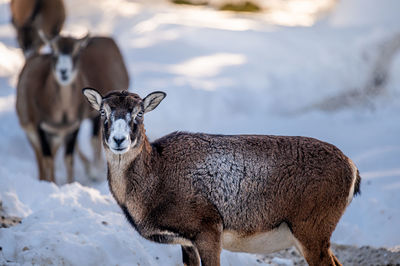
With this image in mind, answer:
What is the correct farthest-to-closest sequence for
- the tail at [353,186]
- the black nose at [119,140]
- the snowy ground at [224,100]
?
the snowy ground at [224,100]
the tail at [353,186]
the black nose at [119,140]

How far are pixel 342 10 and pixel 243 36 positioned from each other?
5.02m

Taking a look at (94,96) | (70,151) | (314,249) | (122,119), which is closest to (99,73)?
(70,151)

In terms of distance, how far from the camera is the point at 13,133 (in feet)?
41.5

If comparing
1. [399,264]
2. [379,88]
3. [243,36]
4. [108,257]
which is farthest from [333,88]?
[108,257]

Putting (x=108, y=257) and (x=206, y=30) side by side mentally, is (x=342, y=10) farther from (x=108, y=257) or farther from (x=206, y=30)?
(x=108, y=257)

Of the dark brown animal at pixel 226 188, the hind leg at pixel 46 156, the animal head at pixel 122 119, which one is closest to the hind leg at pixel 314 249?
the dark brown animal at pixel 226 188

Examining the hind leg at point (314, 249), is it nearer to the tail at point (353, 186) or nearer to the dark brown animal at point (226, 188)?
the dark brown animal at point (226, 188)

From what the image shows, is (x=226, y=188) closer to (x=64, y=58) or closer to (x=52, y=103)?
(x=64, y=58)

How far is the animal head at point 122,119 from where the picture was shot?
5.36 m

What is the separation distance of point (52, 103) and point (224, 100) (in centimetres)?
518

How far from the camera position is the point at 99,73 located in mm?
11914

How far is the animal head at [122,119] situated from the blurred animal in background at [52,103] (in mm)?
4779

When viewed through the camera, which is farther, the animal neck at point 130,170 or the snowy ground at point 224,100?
the snowy ground at point 224,100

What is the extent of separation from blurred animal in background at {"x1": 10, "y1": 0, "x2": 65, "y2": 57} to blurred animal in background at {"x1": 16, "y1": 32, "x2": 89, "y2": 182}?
327cm
